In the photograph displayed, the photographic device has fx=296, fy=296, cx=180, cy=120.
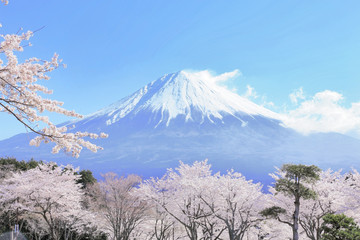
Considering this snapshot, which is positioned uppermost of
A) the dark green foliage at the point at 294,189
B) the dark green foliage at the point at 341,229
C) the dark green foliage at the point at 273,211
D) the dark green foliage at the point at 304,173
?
the dark green foliage at the point at 304,173

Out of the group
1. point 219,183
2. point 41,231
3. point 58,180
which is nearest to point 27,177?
point 58,180

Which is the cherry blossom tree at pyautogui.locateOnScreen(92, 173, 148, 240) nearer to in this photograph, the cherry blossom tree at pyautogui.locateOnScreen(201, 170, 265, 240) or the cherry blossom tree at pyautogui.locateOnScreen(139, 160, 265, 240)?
the cherry blossom tree at pyautogui.locateOnScreen(139, 160, 265, 240)

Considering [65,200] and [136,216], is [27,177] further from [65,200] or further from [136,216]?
[136,216]

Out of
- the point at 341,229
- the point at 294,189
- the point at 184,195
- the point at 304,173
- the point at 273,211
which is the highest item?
the point at 304,173

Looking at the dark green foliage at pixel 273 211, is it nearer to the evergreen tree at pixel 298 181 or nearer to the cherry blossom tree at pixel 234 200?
the evergreen tree at pixel 298 181

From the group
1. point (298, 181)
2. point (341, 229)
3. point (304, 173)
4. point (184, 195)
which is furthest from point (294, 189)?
point (184, 195)

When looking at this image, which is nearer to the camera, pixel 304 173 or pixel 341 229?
pixel 341 229

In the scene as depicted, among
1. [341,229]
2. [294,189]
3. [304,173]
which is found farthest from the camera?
Answer: [294,189]

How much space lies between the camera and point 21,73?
4.99 metres

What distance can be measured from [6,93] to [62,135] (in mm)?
1176

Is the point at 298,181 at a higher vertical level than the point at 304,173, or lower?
lower

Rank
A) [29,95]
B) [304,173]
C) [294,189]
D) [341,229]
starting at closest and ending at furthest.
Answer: [29,95] < [341,229] < [304,173] < [294,189]

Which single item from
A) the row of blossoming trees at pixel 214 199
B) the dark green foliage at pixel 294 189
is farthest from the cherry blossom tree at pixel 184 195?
the dark green foliage at pixel 294 189

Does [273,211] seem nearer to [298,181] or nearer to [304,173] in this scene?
[298,181]
